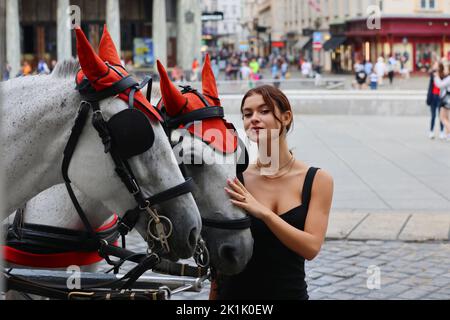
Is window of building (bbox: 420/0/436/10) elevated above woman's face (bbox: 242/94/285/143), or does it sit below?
above

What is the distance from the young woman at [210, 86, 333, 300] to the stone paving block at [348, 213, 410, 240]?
5.88m

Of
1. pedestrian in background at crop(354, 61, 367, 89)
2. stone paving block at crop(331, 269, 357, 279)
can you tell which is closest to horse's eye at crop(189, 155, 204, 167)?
stone paving block at crop(331, 269, 357, 279)

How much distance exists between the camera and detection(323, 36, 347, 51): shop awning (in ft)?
206

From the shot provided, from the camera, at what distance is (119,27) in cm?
5188

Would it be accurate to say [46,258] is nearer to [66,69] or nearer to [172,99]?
[172,99]

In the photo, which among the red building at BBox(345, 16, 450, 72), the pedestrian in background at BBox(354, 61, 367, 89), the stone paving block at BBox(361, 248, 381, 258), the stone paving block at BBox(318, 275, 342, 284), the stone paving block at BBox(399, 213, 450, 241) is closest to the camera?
the stone paving block at BBox(318, 275, 342, 284)

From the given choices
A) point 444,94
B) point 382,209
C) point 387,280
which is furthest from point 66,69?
point 444,94

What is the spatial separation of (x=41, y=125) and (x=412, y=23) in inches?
2227

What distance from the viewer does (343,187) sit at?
1277 centimetres

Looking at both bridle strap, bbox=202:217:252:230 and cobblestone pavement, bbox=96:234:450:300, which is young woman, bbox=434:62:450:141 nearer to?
cobblestone pavement, bbox=96:234:450:300

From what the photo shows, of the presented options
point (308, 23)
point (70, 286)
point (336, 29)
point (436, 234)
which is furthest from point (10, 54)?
point (70, 286)

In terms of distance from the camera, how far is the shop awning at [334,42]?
2474 inches

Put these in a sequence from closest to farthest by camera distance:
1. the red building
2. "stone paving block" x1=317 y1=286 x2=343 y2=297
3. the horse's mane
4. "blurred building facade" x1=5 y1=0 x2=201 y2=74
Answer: the horse's mane
"stone paving block" x1=317 y1=286 x2=343 y2=297
"blurred building facade" x1=5 y1=0 x2=201 y2=74
the red building
